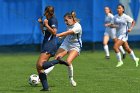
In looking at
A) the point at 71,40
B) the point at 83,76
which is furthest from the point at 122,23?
the point at 71,40

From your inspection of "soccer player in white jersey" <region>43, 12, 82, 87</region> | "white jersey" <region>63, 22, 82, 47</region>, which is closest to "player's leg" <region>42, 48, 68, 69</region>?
"soccer player in white jersey" <region>43, 12, 82, 87</region>

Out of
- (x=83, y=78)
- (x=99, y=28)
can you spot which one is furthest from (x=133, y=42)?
(x=83, y=78)

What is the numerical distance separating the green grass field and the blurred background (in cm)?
213

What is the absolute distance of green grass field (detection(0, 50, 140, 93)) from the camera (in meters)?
13.8

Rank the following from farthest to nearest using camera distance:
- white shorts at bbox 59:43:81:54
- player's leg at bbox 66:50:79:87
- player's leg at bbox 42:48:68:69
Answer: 1. white shorts at bbox 59:43:81:54
2. player's leg at bbox 66:50:79:87
3. player's leg at bbox 42:48:68:69

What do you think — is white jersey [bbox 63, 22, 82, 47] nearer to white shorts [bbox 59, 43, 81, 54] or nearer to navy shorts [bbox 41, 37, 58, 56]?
white shorts [bbox 59, 43, 81, 54]

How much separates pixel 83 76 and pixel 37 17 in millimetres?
9977

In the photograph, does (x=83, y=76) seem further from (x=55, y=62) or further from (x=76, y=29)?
(x=55, y=62)

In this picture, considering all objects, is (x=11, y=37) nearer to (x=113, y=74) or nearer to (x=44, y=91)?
(x=113, y=74)

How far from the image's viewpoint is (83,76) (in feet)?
55.0

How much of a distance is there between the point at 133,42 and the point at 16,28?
18.9ft

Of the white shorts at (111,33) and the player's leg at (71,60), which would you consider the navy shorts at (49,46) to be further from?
the white shorts at (111,33)

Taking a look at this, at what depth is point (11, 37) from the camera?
1025 inches

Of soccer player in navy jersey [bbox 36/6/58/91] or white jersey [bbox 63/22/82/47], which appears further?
white jersey [bbox 63/22/82/47]
